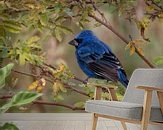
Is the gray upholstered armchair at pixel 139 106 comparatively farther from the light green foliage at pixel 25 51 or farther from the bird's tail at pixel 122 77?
the light green foliage at pixel 25 51

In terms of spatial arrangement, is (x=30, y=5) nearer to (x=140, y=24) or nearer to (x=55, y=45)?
(x=55, y=45)

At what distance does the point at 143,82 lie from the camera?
346 centimetres

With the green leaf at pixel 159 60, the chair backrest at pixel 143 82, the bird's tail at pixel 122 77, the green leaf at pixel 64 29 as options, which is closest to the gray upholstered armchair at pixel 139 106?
the chair backrest at pixel 143 82

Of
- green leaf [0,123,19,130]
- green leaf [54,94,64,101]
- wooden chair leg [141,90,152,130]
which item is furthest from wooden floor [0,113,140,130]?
green leaf [0,123,19,130]

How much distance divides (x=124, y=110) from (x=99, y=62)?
72.8 inches

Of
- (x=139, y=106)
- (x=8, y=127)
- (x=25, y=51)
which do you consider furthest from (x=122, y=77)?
(x=8, y=127)

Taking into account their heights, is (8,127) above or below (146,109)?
above

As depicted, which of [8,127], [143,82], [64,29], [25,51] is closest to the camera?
[8,127]

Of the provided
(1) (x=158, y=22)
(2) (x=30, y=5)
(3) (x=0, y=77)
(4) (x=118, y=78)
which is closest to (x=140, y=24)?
(1) (x=158, y=22)

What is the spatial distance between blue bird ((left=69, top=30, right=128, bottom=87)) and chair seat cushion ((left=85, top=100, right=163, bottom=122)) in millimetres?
1485

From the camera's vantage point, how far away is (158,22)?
477 cm

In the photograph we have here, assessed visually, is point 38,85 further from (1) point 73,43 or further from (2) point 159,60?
(2) point 159,60

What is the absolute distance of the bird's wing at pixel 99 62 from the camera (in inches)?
178

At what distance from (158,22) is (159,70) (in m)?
1.62
